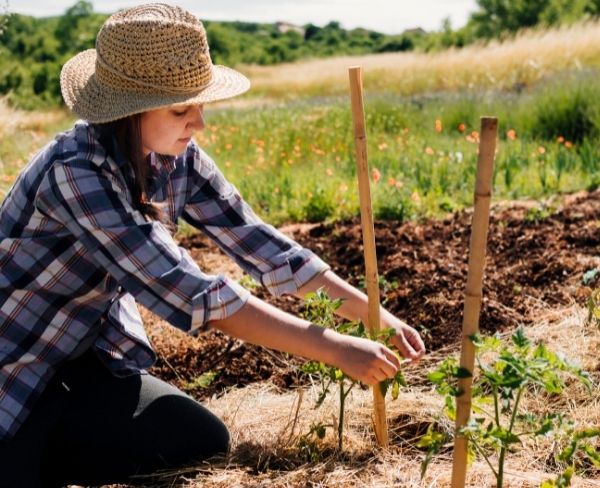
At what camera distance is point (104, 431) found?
235cm

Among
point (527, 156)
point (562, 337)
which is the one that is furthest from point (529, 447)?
point (527, 156)

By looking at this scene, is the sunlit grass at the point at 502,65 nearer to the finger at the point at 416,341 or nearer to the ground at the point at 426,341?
the ground at the point at 426,341

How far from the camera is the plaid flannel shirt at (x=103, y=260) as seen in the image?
6.70 ft

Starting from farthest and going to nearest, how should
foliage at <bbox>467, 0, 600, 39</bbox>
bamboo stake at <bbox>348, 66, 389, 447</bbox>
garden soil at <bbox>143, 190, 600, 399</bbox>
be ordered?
foliage at <bbox>467, 0, 600, 39</bbox> < garden soil at <bbox>143, 190, 600, 399</bbox> < bamboo stake at <bbox>348, 66, 389, 447</bbox>

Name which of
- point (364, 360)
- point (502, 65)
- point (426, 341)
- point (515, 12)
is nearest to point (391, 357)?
point (364, 360)

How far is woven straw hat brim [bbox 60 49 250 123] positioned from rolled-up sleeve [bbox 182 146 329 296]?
1.15 ft

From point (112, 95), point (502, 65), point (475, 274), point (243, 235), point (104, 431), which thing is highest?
point (112, 95)

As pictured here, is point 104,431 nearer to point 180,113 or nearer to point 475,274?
point 180,113

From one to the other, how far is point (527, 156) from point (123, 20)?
4.89 m

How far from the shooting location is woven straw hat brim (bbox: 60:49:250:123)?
206 centimetres

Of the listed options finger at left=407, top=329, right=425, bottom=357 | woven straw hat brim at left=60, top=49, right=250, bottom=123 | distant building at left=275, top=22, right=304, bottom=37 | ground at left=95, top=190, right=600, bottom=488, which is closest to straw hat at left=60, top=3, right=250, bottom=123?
woven straw hat brim at left=60, top=49, right=250, bottom=123

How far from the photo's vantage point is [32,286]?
2.24 meters

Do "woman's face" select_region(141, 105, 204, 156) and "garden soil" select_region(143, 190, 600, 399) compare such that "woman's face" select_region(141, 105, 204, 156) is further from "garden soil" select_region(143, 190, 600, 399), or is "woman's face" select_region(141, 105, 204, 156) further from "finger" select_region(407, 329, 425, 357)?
"garden soil" select_region(143, 190, 600, 399)

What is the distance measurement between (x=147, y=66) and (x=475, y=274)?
967mm
